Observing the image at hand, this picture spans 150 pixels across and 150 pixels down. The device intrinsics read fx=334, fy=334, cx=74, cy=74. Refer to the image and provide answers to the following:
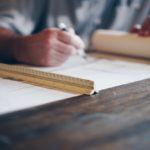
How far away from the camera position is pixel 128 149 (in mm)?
476

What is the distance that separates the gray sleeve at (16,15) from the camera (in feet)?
4.10

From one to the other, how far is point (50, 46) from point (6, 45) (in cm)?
20

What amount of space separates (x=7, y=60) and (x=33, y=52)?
14 cm

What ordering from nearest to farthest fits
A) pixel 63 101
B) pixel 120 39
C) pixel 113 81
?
1. pixel 63 101
2. pixel 113 81
3. pixel 120 39

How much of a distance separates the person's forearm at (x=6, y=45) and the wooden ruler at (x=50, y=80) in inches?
8.9

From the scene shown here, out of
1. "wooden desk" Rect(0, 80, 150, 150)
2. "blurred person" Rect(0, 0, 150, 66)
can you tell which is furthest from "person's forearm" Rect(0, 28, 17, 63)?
"wooden desk" Rect(0, 80, 150, 150)

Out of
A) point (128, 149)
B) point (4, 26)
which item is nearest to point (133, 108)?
point (128, 149)

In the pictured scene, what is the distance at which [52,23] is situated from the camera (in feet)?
4.66

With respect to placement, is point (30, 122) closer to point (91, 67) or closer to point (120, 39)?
point (91, 67)

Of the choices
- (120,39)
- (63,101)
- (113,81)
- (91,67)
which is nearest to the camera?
(63,101)

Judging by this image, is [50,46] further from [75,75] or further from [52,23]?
[52,23]

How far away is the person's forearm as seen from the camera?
116cm

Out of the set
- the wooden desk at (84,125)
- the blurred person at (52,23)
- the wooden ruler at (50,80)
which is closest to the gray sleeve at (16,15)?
the blurred person at (52,23)

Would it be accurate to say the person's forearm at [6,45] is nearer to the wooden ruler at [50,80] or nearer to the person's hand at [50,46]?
the person's hand at [50,46]
